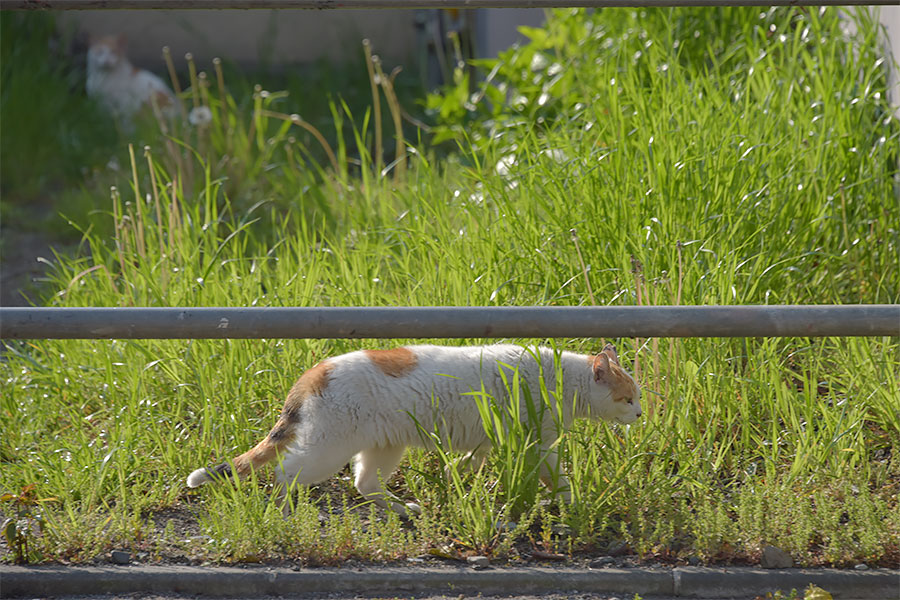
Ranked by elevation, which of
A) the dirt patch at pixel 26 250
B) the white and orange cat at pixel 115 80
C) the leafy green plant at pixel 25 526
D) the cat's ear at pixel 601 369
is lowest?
the leafy green plant at pixel 25 526

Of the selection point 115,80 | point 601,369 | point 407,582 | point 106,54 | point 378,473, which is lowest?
point 407,582

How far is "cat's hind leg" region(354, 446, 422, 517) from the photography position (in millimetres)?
2975

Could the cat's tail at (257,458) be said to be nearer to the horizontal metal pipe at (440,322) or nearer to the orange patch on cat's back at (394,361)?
the orange patch on cat's back at (394,361)

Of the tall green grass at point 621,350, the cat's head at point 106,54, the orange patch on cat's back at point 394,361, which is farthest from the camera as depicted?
the cat's head at point 106,54

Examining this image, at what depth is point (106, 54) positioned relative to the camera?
796 centimetres

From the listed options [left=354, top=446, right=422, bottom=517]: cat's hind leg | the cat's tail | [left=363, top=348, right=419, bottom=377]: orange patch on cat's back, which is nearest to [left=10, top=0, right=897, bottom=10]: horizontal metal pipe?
[left=363, top=348, right=419, bottom=377]: orange patch on cat's back

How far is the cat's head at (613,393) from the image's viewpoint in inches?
117

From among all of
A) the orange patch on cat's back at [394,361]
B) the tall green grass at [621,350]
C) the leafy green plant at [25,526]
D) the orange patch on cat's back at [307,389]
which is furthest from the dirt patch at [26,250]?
the orange patch on cat's back at [394,361]

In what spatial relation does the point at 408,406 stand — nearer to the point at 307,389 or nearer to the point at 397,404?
the point at 397,404

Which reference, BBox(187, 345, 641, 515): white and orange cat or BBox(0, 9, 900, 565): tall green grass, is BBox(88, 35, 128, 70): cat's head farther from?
BBox(187, 345, 641, 515): white and orange cat

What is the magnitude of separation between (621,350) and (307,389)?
1188mm

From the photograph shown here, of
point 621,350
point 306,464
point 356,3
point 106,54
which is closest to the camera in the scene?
point 356,3

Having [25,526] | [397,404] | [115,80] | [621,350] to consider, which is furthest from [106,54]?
[397,404]

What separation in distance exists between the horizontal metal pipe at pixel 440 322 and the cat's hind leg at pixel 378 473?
97 cm
